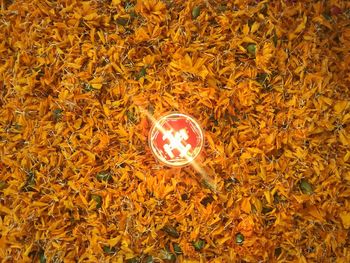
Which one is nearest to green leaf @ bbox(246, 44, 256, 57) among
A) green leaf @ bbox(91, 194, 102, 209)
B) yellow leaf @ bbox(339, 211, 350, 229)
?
yellow leaf @ bbox(339, 211, 350, 229)

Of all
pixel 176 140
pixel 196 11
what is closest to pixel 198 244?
pixel 176 140

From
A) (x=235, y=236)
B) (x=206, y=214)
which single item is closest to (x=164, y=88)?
(x=206, y=214)

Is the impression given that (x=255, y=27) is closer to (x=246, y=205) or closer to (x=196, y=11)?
(x=196, y=11)

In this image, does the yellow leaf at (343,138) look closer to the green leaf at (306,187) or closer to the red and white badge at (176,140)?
the green leaf at (306,187)

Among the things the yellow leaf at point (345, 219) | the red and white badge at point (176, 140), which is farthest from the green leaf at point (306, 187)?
the red and white badge at point (176, 140)

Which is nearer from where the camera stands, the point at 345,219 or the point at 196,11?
the point at 345,219

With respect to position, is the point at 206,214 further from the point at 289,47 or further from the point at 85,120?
the point at 289,47

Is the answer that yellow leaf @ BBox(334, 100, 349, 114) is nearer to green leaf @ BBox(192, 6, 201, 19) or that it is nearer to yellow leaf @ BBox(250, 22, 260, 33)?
yellow leaf @ BBox(250, 22, 260, 33)
